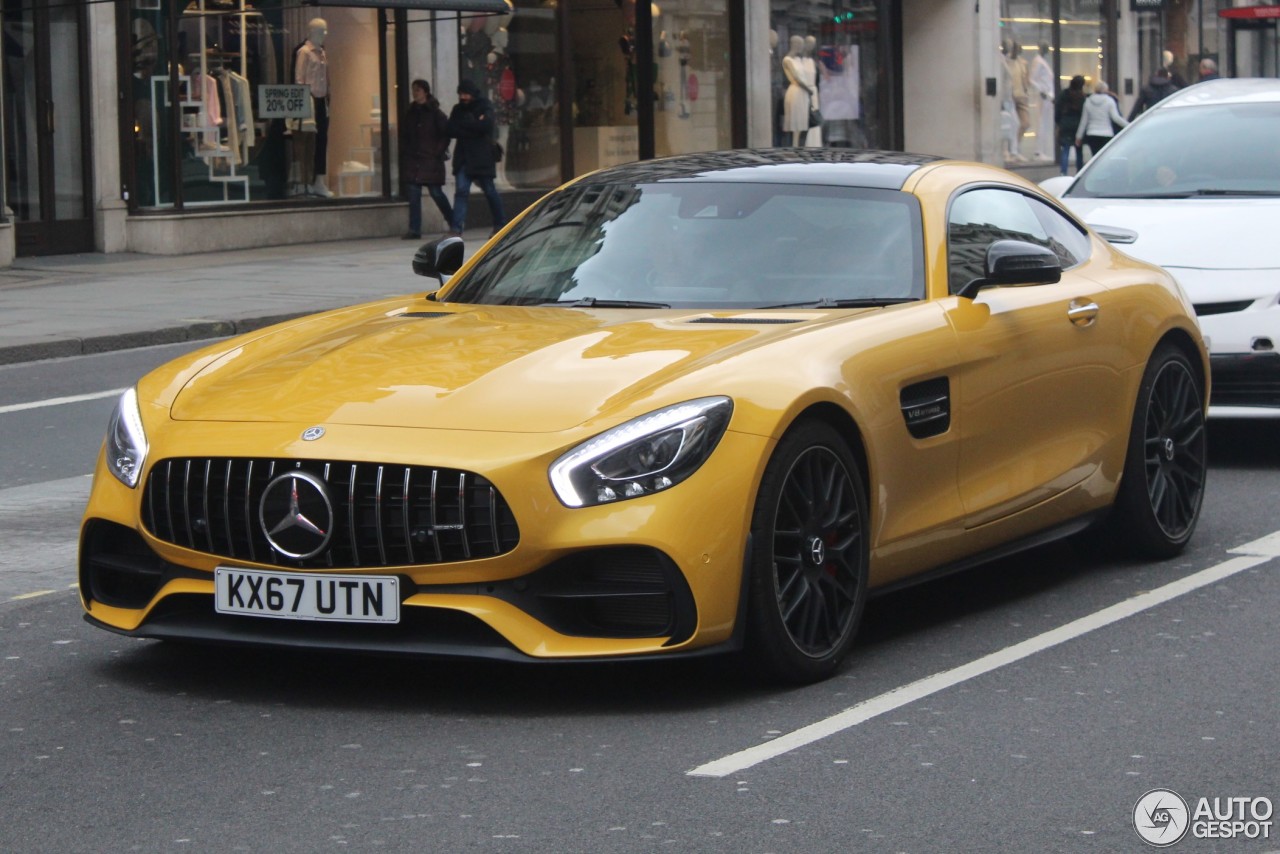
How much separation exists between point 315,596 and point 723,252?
1.86 metres

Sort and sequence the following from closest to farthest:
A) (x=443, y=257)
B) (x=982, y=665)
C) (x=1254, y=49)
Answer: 1. (x=982, y=665)
2. (x=443, y=257)
3. (x=1254, y=49)

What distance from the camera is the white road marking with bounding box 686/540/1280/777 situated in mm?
4859

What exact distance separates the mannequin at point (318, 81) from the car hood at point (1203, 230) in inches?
621

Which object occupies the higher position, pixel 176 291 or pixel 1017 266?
pixel 1017 266

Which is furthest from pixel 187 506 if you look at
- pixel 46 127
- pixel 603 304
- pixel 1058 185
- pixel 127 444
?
pixel 46 127

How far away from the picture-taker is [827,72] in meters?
33.9

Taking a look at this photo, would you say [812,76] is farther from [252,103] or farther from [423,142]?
[252,103]

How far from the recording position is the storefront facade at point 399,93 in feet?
73.4

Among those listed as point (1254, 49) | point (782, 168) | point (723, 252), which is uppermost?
point (1254, 49)

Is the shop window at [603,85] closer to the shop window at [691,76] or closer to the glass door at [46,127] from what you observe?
the shop window at [691,76]

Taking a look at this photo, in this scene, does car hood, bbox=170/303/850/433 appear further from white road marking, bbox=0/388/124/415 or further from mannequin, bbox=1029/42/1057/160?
mannequin, bbox=1029/42/1057/160

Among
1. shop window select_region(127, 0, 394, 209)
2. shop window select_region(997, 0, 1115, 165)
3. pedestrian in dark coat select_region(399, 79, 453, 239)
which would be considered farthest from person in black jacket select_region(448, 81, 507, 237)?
shop window select_region(997, 0, 1115, 165)

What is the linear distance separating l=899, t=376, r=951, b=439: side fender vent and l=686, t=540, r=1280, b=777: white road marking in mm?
650

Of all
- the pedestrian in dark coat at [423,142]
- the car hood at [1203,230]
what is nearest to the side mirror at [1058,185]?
the car hood at [1203,230]
